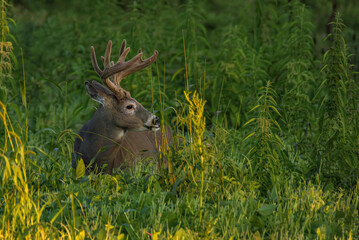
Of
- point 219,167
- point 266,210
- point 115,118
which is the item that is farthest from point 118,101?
point 266,210

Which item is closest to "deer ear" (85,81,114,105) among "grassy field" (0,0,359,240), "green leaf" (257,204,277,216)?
"grassy field" (0,0,359,240)

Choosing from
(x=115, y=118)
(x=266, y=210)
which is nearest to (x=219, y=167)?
(x=266, y=210)

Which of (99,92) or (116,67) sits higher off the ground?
(116,67)

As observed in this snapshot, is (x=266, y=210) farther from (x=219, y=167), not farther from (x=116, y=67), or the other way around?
(x=116, y=67)

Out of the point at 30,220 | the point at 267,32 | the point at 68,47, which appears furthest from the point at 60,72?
the point at 30,220

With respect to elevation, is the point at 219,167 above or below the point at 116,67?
below

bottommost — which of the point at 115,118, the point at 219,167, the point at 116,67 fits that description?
the point at 115,118

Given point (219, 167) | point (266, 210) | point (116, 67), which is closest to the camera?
point (266, 210)

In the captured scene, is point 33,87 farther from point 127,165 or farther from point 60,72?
point 127,165

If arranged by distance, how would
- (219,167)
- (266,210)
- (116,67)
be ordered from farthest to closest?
(116,67)
(219,167)
(266,210)

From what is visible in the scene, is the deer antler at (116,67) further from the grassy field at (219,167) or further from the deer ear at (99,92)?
the grassy field at (219,167)

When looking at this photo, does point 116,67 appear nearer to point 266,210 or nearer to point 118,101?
point 118,101

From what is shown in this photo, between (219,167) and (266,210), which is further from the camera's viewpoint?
(219,167)

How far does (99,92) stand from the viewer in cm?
612
